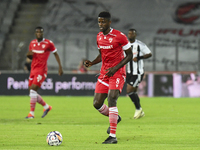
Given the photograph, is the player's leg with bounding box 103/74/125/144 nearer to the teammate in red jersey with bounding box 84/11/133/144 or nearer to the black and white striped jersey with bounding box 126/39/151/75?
the teammate in red jersey with bounding box 84/11/133/144

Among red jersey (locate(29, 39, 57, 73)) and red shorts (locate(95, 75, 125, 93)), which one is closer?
red shorts (locate(95, 75, 125, 93))

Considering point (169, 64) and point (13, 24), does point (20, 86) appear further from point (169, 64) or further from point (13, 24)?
point (13, 24)

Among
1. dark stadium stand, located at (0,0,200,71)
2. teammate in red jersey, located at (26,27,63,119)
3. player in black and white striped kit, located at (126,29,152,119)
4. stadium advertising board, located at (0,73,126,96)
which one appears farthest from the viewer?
dark stadium stand, located at (0,0,200,71)

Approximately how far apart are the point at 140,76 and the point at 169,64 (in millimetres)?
14177

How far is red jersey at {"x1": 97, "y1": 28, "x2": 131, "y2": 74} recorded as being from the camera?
665 cm

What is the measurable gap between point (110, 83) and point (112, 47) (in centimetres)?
60

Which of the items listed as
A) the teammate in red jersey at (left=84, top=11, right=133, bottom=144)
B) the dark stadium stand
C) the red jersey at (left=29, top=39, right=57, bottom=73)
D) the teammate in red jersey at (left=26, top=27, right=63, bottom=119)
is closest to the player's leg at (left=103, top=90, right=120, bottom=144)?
the teammate in red jersey at (left=84, top=11, right=133, bottom=144)

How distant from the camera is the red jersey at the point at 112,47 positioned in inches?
262

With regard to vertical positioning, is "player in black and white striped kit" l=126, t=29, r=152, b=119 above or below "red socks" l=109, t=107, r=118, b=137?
above

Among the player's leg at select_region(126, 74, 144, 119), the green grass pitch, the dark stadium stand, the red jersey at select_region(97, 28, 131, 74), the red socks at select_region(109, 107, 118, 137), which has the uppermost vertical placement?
A: the dark stadium stand

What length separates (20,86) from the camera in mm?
18500

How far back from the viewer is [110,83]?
264 inches

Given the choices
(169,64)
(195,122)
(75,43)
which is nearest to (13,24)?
(75,43)

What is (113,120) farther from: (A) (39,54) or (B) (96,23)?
(B) (96,23)
